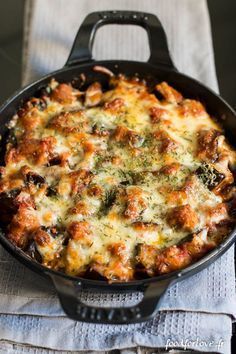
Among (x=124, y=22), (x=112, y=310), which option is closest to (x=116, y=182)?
(x=112, y=310)

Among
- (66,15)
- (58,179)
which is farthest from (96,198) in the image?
(66,15)

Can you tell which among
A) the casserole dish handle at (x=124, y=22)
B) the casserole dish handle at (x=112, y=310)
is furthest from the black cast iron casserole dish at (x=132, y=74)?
the casserole dish handle at (x=112, y=310)

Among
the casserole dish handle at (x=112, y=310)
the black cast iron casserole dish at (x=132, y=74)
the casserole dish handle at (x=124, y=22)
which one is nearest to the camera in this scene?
the casserole dish handle at (x=112, y=310)

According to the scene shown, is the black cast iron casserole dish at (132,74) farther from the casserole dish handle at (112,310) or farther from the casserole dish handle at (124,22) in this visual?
the casserole dish handle at (112,310)

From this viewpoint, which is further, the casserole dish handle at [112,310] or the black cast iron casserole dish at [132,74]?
the black cast iron casserole dish at [132,74]

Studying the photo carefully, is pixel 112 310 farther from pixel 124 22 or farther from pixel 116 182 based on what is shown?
pixel 124 22

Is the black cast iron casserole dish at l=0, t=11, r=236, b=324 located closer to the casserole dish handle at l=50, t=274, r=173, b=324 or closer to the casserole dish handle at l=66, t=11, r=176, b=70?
the casserole dish handle at l=66, t=11, r=176, b=70
